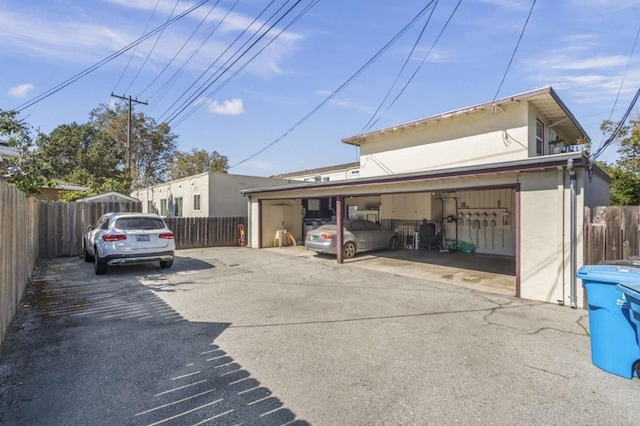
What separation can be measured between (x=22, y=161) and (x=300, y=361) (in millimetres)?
9186

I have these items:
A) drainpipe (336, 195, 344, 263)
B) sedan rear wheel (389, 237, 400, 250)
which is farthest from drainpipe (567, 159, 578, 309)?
sedan rear wheel (389, 237, 400, 250)

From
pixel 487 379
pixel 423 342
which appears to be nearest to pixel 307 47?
pixel 423 342

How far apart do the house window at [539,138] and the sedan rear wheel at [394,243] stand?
20.3 feet

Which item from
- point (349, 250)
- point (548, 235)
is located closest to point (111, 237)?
point (349, 250)

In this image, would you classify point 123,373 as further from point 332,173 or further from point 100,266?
point 332,173

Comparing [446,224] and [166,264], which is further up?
[446,224]

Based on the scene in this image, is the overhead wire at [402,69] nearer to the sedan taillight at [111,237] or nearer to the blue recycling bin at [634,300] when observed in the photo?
the blue recycling bin at [634,300]

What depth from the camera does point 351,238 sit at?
12266 mm

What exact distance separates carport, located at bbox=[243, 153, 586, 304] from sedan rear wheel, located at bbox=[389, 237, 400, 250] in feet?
3.48

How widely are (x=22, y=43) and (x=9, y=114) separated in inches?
124

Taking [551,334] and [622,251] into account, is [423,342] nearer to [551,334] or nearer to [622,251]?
[551,334]

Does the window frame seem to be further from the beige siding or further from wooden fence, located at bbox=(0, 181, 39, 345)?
wooden fence, located at bbox=(0, 181, 39, 345)

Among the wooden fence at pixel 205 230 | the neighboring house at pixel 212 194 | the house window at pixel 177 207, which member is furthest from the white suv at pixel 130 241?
the house window at pixel 177 207

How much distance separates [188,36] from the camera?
38.6ft
